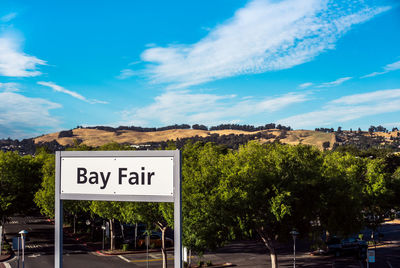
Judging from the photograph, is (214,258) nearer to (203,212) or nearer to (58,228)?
(203,212)

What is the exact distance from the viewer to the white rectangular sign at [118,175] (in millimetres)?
5473

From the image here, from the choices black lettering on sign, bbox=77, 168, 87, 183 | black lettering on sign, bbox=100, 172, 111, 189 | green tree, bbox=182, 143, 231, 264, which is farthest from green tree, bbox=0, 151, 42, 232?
black lettering on sign, bbox=100, 172, 111, 189

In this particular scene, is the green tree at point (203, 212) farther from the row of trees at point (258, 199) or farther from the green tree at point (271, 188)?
the green tree at point (271, 188)

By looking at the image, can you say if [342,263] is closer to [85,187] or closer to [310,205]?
[310,205]

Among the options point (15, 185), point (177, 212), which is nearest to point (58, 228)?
point (177, 212)

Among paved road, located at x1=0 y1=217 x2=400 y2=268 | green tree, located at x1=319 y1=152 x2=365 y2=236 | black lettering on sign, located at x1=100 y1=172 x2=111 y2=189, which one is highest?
black lettering on sign, located at x1=100 y1=172 x2=111 y2=189

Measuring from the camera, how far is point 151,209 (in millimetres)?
28391

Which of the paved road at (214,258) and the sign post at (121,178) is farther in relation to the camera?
the paved road at (214,258)

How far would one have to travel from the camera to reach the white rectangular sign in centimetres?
547

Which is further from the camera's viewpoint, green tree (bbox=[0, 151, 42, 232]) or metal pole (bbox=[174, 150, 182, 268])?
green tree (bbox=[0, 151, 42, 232])

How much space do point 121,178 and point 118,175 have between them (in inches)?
2.8

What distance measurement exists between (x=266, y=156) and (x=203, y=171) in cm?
513

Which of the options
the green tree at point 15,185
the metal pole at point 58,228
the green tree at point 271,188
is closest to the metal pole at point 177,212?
the metal pole at point 58,228

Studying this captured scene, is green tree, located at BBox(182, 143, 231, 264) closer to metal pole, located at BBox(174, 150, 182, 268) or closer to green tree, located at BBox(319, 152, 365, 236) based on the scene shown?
green tree, located at BBox(319, 152, 365, 236)
